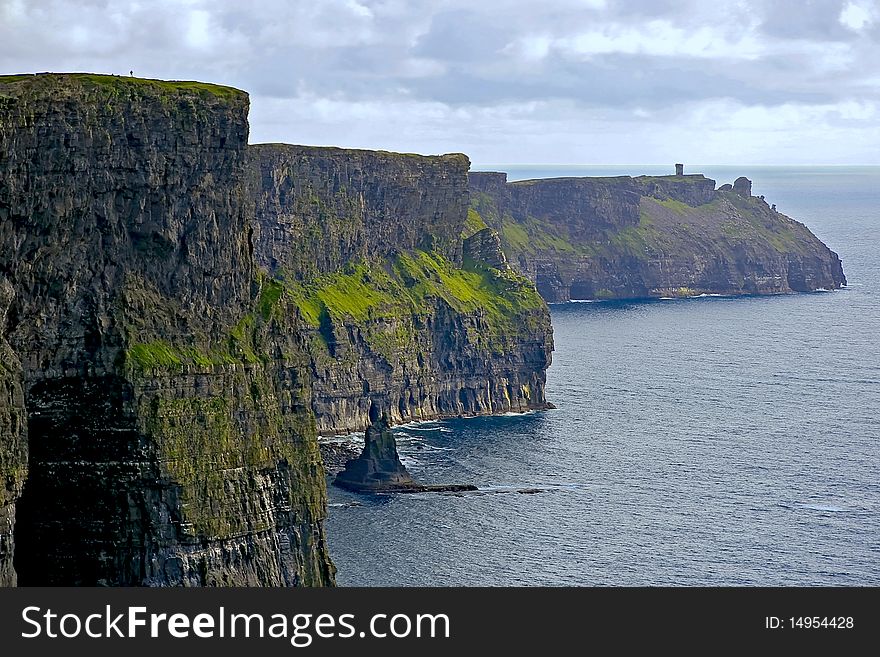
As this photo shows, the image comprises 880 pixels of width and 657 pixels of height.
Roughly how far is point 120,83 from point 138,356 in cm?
2092

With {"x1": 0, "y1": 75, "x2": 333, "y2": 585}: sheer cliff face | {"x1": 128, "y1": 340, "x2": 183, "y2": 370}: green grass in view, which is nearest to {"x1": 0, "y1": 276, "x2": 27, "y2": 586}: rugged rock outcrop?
{"x1": 0, "y1": 75, "x2": 333, "y2": 585}: sheer cliff face

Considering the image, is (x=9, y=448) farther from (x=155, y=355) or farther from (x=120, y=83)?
(x=120, y=83)

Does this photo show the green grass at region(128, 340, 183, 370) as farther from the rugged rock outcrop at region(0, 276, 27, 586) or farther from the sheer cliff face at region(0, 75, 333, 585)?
the rugged rock outcrop at region(0, 276, 27, 586)

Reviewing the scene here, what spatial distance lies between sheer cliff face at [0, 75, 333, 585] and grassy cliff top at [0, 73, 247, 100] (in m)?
0.23

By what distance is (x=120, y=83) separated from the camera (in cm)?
14438

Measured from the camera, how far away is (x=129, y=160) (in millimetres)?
143625

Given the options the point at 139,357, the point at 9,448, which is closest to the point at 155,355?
the point at 139,357

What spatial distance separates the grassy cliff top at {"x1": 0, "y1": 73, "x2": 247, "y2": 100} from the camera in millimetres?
137625

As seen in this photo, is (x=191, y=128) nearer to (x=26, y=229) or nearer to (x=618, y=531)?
(x=26, y=229)

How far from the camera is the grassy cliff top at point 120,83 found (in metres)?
138

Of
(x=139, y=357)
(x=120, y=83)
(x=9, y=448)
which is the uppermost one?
(x=120, y=83)

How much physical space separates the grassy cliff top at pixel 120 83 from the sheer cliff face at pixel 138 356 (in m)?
0.23
